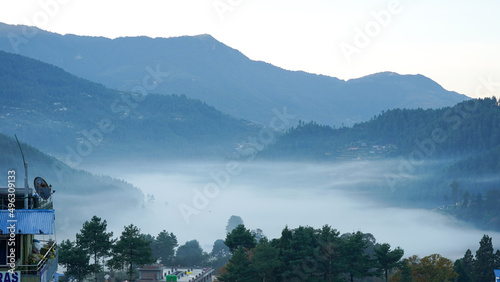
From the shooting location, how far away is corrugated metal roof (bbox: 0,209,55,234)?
30.1 meters

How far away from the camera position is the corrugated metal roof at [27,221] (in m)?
30.1

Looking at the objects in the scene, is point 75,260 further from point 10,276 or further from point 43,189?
point 10,276

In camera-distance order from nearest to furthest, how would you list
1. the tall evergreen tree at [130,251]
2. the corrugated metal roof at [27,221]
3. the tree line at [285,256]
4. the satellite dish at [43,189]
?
the corrugated metal roof at [27,221] → the satellite dish at [43,189] → the tree line at [285,256] → the tall evergreen tree at [130,251]

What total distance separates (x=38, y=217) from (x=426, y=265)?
68163 millimetres

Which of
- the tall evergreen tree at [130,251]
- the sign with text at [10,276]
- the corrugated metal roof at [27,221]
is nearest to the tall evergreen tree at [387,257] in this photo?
the tall evergreen tree at [130,251]

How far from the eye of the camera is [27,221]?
30438 millimetres

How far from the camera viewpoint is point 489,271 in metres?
102

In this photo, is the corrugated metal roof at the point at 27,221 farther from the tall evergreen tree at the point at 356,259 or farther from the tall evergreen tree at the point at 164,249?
the tall evergreen tree at the point at 164,249

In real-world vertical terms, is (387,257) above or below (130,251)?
below

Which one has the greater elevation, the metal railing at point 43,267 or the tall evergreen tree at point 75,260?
the tall evergreen tree at point 75,260

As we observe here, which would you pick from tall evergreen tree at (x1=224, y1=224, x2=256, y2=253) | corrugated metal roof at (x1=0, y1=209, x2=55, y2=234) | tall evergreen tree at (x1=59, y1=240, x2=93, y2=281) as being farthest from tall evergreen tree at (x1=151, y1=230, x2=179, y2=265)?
corrugated metal roof at (x1=0, y1=209, x2=55, y2=234)

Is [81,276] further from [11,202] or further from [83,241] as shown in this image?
[11,202]

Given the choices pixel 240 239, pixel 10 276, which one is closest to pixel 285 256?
pixel 240 239

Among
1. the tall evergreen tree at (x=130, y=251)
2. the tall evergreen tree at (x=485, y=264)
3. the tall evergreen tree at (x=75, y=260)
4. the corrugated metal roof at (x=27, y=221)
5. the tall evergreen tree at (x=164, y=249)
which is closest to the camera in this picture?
the corrugated metal roof at (x=27, y=221)
